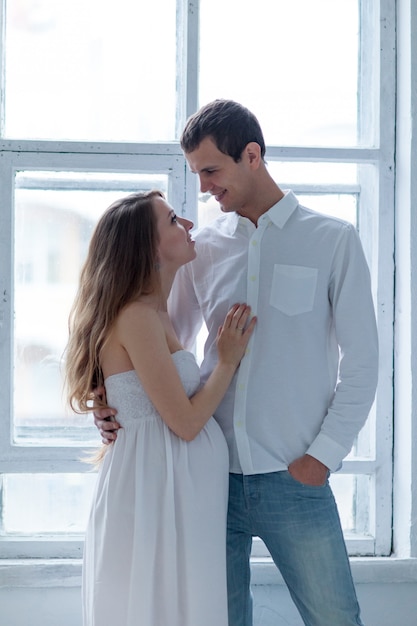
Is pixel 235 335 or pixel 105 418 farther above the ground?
pixel 235 335

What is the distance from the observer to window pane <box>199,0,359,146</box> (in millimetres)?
2451

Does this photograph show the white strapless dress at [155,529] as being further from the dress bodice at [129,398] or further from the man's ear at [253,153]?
the man's ear at [253,153]

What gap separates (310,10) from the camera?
2484 mm

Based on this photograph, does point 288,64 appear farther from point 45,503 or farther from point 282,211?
point 45,503

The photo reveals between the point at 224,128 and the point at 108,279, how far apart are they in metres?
0.48

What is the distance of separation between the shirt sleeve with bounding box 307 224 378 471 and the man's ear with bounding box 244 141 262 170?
0.33 m

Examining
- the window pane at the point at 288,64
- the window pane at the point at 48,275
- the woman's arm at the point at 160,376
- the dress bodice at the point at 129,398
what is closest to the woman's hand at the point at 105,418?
the dress bodice at the point at 129,398

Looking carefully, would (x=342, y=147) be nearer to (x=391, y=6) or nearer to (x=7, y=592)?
(x=391, y=6)

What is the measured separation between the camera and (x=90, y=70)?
244 cm

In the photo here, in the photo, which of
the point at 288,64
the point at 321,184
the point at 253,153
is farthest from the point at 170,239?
the point at 288,64

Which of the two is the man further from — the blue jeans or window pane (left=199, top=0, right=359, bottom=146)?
window pane (left=199, top=0, right=359, bottom=146)

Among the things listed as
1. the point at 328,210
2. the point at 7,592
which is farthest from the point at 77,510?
the point at 328,210

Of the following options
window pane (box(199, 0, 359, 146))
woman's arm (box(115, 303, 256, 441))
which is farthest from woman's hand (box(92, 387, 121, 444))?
window pane (box(199, 0, 359, 146))

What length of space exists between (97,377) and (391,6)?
5.20 ft
